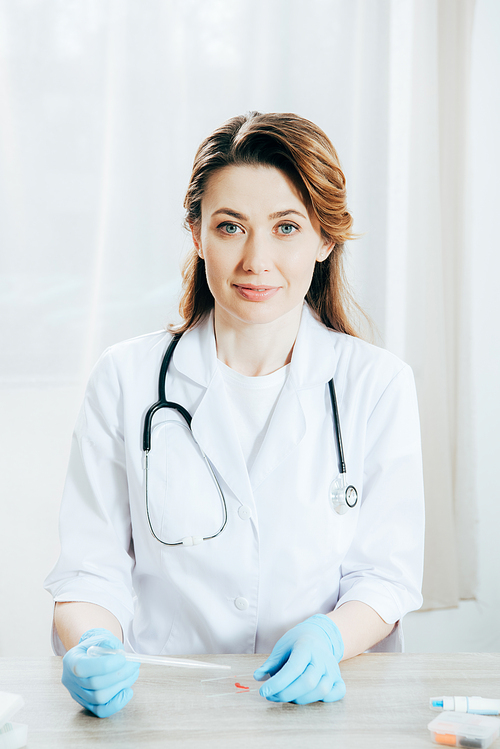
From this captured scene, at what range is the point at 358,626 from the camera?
1.05 m

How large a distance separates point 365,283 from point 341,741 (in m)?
1.69

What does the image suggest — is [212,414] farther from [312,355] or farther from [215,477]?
[312,355]

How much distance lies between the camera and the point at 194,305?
137 cm

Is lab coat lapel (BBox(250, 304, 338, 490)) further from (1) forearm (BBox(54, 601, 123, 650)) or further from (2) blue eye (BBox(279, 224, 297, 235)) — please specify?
(1) forearm (BBox(54, 601, 123, 650))

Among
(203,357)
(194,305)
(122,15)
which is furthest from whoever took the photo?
(122,15)

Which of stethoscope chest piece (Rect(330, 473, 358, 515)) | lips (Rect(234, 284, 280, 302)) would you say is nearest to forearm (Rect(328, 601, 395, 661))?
stethoscope chest piece (Rect(330, 473, 358, 515))

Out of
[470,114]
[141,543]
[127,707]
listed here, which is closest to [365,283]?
[470,114]

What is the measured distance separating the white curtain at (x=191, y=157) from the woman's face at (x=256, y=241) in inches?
38.6

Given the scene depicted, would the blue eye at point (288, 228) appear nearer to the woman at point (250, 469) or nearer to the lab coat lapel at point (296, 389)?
the woman at point (250, 469)

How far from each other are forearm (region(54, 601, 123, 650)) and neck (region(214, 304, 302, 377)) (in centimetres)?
→ 49

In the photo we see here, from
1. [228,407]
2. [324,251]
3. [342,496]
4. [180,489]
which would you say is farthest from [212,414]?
[324,251]

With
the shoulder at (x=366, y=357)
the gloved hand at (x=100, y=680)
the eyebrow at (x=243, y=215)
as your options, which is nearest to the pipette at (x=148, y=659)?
the gloved hand at (x=100, y=680)

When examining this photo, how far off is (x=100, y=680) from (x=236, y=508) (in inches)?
16.1

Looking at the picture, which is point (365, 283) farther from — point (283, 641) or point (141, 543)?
point (283, 641)
